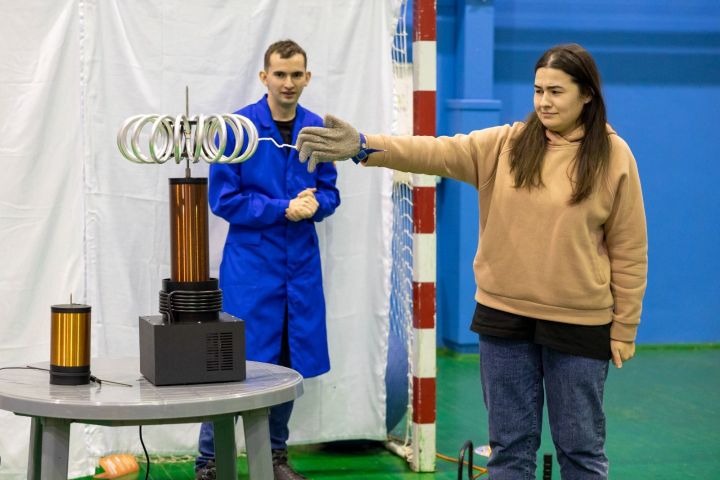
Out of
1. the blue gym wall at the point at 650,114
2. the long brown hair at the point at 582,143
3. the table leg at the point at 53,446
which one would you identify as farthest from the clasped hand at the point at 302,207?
the blue gym wall at the point at 650,114

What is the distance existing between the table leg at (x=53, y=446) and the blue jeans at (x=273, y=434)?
1.55 m

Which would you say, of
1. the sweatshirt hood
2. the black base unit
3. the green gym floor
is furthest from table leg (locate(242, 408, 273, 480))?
the green gym floor

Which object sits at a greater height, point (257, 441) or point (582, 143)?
point (582, 143)

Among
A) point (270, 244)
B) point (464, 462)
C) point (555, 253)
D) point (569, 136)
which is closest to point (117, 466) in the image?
point (270, 244)

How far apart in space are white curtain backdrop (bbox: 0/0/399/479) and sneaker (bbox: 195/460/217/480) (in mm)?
444

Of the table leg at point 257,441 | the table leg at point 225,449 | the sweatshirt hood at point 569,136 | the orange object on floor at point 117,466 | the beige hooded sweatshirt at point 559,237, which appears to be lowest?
the orange object on floor at point 117,466

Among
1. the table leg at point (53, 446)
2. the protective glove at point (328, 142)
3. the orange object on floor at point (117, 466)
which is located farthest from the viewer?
the orange object on floor at point (117, 466)

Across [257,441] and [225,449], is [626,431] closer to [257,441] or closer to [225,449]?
[225,449]

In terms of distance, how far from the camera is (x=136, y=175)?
395 cm

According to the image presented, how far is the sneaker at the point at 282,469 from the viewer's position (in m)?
3.77

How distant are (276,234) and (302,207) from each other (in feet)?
0.60

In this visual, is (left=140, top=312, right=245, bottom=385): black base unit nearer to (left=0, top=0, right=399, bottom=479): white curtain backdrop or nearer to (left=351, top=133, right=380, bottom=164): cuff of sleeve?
(left=351, top=133, right=380, bottom=164): cuff of sleeve

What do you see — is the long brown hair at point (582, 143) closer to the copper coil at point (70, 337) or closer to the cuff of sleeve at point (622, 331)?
the cuff of sleeve at point (622, 331)

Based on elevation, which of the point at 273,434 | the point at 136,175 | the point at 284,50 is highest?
the point at 284,50
